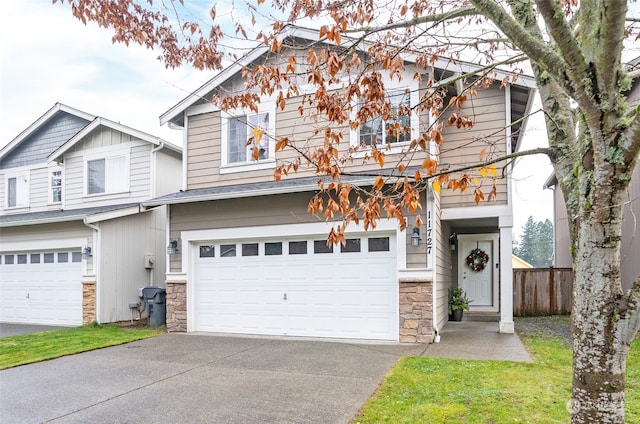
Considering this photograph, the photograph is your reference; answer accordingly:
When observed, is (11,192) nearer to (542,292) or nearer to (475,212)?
(475,212)

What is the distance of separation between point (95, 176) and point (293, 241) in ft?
25.0

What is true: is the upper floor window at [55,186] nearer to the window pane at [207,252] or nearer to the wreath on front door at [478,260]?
the window pane at [207,252]

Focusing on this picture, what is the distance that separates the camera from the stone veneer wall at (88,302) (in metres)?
11.3

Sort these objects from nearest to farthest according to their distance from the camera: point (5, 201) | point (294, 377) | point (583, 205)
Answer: point (583, 205), point (294, 377), point (5, 201)

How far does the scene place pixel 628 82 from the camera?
2689 mm

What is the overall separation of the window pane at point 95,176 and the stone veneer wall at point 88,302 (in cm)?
335

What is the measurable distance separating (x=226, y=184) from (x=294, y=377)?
215 inches

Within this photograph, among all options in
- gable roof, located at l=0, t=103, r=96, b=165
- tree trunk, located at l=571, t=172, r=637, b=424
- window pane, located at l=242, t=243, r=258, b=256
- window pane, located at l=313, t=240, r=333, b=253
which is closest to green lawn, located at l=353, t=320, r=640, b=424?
tree trunk, located at l=571, t=172, r=637, b=424

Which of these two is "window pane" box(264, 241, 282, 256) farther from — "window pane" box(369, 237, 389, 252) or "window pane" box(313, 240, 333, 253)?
"window pane" box(369, 237, 389, 252)

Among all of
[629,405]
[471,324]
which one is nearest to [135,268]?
[471,324]

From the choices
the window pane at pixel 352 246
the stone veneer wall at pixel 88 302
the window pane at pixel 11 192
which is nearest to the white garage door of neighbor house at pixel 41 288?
the stone veneer wall at pixel 88 302

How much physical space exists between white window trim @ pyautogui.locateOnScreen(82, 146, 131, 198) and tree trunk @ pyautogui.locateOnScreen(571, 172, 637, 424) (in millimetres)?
12452

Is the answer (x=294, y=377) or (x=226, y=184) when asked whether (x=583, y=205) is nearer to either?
(x=294, y=377)

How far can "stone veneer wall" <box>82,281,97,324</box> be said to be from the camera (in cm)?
1130
